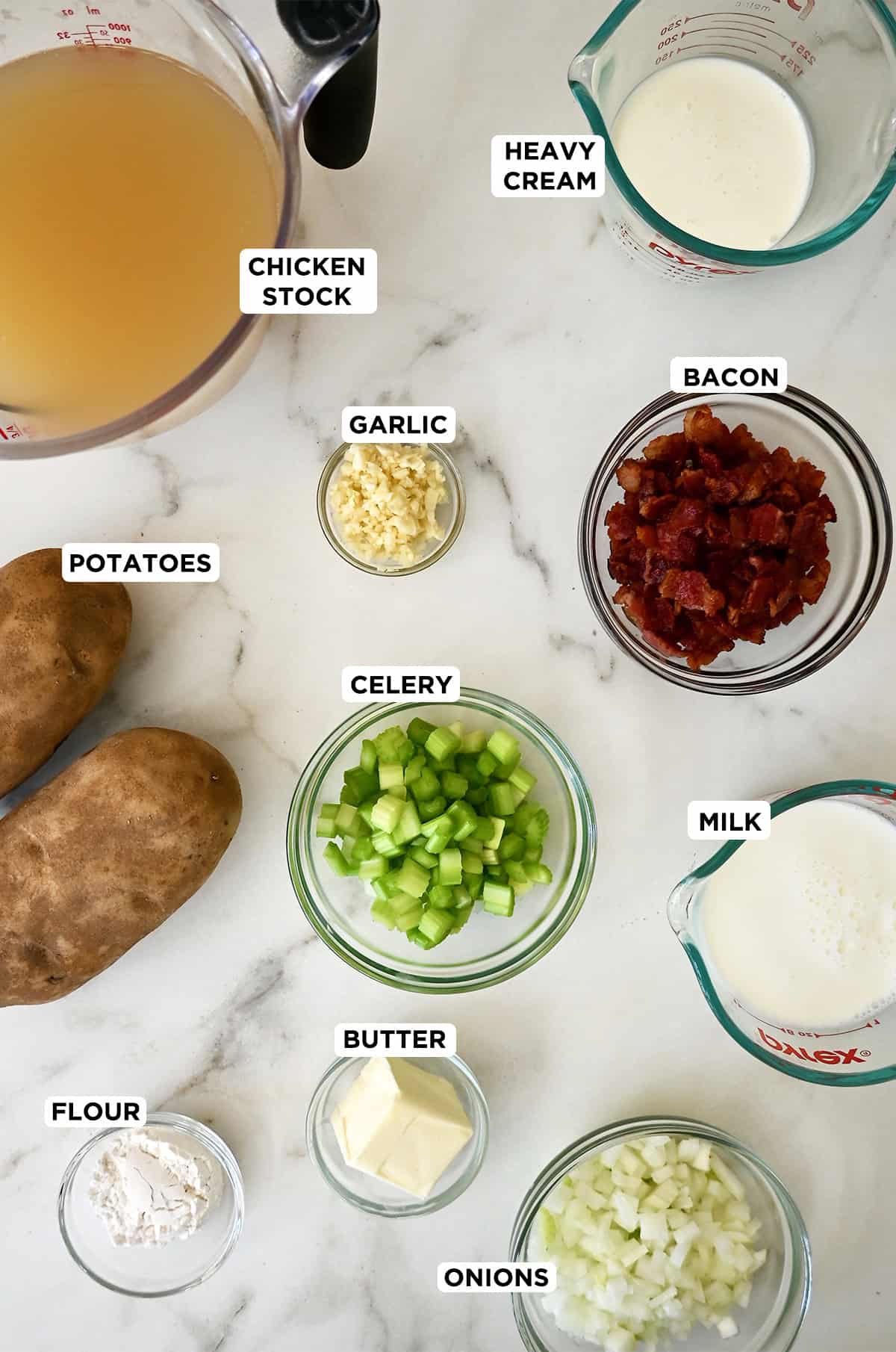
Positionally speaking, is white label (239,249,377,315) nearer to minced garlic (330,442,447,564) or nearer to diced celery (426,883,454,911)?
minced garlic (330,442,447,564)

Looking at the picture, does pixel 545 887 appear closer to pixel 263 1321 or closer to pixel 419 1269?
pixel 419 1269

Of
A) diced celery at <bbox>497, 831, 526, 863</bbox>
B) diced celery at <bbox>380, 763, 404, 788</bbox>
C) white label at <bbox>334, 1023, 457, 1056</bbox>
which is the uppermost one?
diced celery at <bbox>380, 763, 404, 788</bbox>

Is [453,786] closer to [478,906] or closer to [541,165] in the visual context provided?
[478,906]

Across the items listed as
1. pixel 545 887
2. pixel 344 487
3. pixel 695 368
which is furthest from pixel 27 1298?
pixel 695 368

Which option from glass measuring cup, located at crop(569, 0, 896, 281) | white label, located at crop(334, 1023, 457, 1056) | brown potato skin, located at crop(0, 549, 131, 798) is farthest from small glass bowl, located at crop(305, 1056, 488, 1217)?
glass measuring cup, located at crop(569, 0, 896, 281)

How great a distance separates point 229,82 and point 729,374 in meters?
0.73

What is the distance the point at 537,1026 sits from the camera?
4.75ft

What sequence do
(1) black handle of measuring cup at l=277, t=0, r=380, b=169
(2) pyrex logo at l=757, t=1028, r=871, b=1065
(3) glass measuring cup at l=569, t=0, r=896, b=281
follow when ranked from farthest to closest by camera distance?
(2) pyrex logo at l=757, t=1028, r=871, b=1065 < (3) glass measuring cup at l=569, t=0, r=896, b=281 < (1) black handle of measuring cup at l=277, t=0, r=380, b=169

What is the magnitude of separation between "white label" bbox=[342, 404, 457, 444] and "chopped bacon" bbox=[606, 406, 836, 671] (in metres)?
0.26

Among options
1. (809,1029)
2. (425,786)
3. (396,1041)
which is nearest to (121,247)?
(425,786)

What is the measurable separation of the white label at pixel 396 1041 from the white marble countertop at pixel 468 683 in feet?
0.09

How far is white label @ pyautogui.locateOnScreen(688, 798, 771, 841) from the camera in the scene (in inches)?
53.2

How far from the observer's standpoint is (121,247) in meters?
1.20

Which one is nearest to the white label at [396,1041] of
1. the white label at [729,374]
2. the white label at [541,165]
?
the white label at [729,374]
